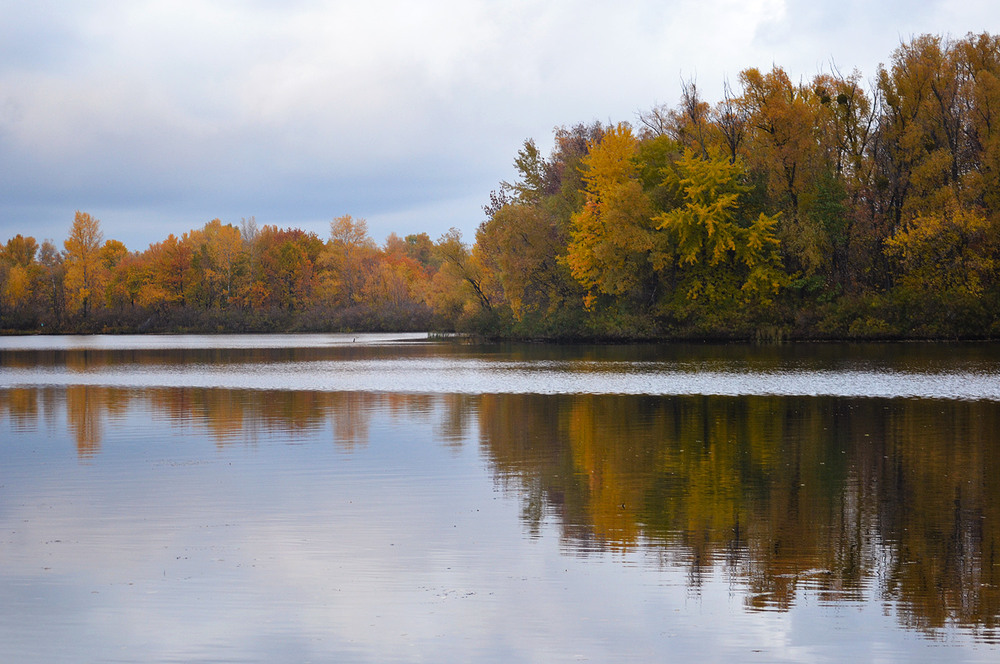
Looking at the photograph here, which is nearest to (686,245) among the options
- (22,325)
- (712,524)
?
(712,524)

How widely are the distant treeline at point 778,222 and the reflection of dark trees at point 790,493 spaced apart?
36.2 meters

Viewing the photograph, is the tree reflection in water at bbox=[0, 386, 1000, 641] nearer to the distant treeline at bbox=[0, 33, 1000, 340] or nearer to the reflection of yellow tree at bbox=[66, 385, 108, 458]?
the reflection of yellow tree at bbox=[66, 385, 108, 458]

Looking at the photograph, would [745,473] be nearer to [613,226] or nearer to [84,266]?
[613,226]

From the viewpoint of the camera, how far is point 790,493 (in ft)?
39.3

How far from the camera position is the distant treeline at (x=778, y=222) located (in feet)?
179

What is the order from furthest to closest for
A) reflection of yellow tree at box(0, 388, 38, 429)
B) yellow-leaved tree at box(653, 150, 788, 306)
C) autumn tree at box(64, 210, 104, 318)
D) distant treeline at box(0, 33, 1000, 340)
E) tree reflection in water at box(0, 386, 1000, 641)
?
1. autumn tree at box(64, 210, 104, 318)
2. yellow-leaved tree at box(653, 150, 788, 306)
3. distant treeline at box(0, 33, 1000, 340)
4. reflection of yellow tree at box(0, 388, 38, 429)
5. tree reflection in water at box(0, 386, 1000, 641)

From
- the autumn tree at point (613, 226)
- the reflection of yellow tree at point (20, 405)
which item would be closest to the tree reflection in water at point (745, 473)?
the reflection of yellow tree at point (20, 405)

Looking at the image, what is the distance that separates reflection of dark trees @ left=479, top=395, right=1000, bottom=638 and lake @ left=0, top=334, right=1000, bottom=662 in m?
0.05

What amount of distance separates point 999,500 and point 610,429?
27.0ft

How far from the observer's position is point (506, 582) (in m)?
8.26

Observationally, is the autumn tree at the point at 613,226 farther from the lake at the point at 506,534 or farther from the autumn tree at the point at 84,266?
the autumn tree at the point at 84,266

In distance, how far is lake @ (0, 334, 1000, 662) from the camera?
7.04 m

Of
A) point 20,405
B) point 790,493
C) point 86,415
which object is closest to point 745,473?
point 790,493

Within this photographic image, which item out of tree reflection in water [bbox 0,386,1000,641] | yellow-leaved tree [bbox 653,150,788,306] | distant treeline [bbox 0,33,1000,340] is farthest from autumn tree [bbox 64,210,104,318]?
tree reflection in water [bbox 0,386,1000,641]
